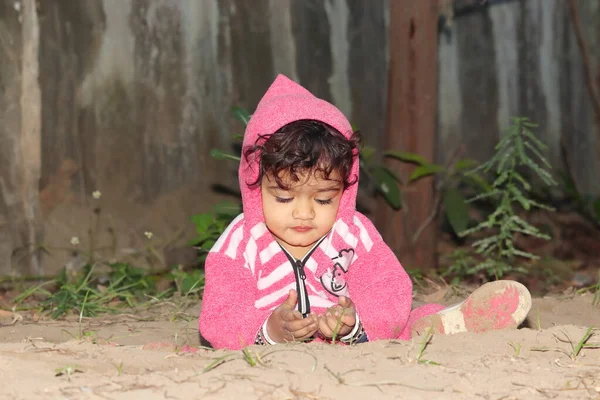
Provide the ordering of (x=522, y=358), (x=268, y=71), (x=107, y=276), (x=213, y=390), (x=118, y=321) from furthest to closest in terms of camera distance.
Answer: (x=268, y=71), (x=107, y=276), (x=118, y=321), (x=522, y=358), (x=213, y=390)

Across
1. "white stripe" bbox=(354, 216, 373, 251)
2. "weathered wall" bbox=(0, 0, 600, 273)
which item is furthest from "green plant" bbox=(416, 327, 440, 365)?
"weathered wall" bbox=(0, 0, 600, 273)

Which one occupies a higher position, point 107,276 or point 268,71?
point 268,71

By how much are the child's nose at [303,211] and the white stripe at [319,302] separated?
27 centimetres

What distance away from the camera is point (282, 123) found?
2771 mm

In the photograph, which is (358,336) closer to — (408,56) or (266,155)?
(266,155)

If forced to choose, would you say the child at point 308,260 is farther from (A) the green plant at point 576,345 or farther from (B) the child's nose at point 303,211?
(A) the green plant at point 576,345

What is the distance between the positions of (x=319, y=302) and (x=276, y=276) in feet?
0.50

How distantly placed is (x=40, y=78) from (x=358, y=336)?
2344mm

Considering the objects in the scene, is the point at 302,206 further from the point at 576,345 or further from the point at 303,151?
the point at 576,345

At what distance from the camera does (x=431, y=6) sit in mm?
4605

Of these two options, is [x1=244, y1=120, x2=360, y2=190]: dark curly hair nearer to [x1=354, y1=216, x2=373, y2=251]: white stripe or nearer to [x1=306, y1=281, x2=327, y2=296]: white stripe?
[x1=354, y1=216, x2=373, y2=251]: white stripe

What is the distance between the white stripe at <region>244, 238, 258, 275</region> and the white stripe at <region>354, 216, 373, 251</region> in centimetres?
34

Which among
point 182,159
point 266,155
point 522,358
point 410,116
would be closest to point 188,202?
point 182,159

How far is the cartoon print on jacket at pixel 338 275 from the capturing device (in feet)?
9.27
